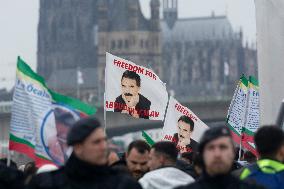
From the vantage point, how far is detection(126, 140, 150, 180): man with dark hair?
11.3 m

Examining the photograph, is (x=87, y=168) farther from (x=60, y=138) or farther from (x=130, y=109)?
(x=130, y=109)

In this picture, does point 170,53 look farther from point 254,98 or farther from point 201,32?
point 254,98

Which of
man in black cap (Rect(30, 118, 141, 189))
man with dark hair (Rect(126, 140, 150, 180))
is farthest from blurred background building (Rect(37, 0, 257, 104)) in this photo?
man in black cap (Rect(30, 118, 141, 189))

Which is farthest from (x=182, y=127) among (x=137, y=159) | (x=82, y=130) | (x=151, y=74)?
(x=82, y=130)

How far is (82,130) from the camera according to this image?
817cm

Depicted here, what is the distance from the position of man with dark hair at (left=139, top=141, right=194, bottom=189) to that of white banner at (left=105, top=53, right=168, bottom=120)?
16.9 feet

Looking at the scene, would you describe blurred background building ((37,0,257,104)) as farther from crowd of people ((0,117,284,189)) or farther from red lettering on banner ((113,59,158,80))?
crowd of people ((0,117,284,189))

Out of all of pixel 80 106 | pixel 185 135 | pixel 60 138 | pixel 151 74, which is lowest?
pixel 185 135

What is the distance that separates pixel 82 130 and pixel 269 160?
1378 millimetres

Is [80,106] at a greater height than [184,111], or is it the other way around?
[80,106]

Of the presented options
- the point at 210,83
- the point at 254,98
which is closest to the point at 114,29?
the point at 210,83

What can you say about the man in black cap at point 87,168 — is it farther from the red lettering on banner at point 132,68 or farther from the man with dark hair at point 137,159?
the red lettering on banner at point 132,68

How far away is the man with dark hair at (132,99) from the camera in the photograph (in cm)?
1602

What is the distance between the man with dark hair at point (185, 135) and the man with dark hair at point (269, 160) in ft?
23.0
